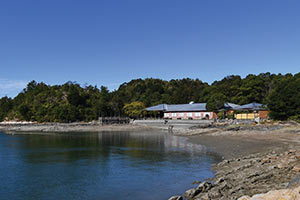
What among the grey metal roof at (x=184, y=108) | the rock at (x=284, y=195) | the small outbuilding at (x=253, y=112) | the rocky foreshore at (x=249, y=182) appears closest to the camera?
the rock at (x=284, y=195)

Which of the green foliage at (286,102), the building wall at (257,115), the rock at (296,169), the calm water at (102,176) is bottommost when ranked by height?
the calm water at (102,176)

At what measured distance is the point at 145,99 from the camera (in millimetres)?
96875

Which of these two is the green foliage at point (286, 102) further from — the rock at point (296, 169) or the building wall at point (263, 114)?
the rock at point (296, 169)

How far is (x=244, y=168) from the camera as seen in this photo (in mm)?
16641

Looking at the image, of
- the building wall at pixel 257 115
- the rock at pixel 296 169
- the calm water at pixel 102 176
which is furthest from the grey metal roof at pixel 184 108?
the rock at pixel 296 169

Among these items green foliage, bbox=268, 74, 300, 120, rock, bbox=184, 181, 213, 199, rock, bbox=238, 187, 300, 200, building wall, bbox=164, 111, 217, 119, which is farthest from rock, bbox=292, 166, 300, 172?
building wall, bbox=164, 111, 217, 119

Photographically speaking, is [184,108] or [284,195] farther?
[184,108]

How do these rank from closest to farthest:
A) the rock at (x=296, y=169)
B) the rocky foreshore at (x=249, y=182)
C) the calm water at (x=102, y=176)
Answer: the rocky foreshore at (x=249, y=182) → the rock at (x=296, y=169) → the calm water at (x=102, y=176)

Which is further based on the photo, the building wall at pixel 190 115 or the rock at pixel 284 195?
the building wall at pixel 190 115

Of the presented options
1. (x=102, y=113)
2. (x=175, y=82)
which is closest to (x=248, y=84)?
(x=102, y=113)

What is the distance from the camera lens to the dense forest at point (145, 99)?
155 feet

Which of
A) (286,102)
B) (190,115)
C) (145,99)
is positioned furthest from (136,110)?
(286,102)

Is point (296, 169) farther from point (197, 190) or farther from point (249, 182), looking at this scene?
point (197, 190)

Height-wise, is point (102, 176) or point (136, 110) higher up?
point (136, 110)
